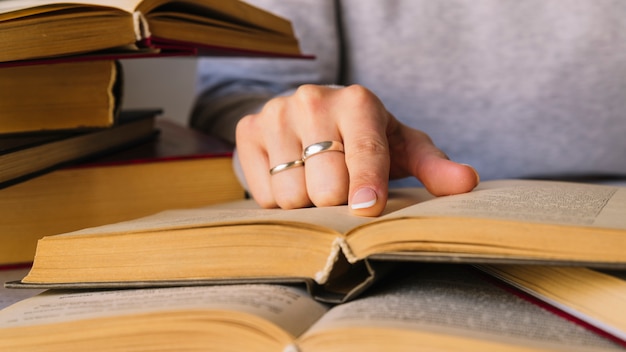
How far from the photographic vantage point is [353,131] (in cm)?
64

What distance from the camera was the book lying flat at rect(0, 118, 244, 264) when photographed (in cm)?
78

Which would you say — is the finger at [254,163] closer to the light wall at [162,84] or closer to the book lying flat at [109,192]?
the book lying flat at [109,192]

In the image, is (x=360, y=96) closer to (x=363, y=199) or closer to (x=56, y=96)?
(x=363, y=199)

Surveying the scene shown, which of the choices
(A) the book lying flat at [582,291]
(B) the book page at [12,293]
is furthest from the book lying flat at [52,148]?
(A) the book lying flat at [582,291]

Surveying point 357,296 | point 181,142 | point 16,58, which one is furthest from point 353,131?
point 181,142

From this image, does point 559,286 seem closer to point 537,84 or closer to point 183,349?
point 183,349

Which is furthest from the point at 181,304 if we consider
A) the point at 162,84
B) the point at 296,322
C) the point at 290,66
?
the point at 162,84

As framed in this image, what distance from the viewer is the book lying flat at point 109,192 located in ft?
2.55

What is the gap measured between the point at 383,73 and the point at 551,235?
0.89 metres

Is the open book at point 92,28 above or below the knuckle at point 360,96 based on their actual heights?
above

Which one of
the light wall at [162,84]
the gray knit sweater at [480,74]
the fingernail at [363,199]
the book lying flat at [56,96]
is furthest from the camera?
the light wall at [162,84]

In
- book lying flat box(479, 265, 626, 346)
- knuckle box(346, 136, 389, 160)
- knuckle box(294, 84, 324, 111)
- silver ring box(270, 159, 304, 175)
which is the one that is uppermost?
knuckle box(294, 84, 324, 111)

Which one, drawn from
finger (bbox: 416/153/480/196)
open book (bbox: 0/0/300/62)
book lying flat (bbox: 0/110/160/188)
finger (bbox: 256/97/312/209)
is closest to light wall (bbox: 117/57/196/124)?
book lying flat (bbox: 0/110/160/188)

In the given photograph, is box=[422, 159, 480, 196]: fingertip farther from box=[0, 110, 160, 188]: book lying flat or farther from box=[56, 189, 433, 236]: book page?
box=[0, 110, 160, 188]: book lying flat
